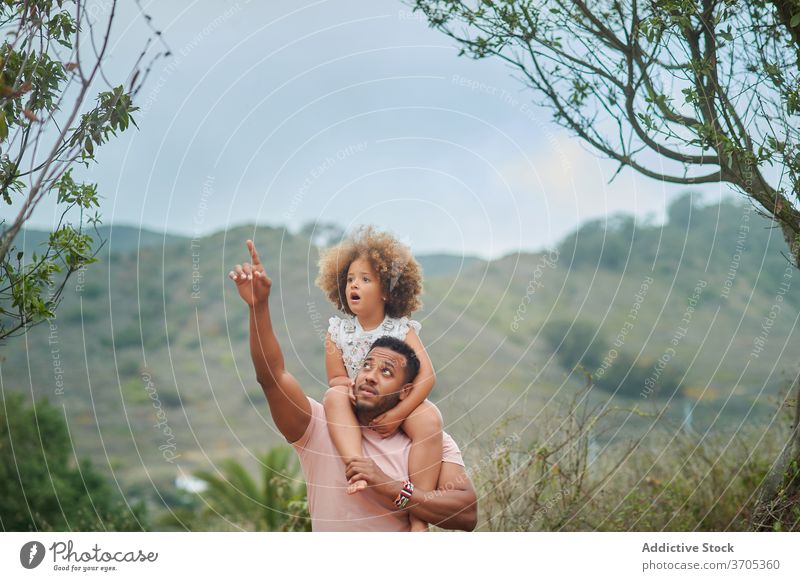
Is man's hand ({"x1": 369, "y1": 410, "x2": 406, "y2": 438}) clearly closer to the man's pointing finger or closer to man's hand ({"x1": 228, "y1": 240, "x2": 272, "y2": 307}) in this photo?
man's hand ({"x1": 228, "y1": 240, "x2": 272, "y2": 307})

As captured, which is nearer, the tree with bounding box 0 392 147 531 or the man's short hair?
the man's short hair

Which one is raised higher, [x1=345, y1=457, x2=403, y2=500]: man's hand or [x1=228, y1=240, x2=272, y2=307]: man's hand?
[x1=228, y1=240, x2=272, y2=307]: man's hand

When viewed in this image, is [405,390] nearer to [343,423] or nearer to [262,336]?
[343,423]

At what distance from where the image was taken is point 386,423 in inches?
175

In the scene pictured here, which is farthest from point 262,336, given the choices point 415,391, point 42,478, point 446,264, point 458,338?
point 458,338

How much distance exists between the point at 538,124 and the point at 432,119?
0.76m

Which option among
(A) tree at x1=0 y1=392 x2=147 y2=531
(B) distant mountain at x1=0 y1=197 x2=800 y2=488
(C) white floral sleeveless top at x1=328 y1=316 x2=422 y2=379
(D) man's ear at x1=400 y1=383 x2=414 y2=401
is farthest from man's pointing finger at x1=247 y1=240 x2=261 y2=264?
(B) distant mountain at x1=0 y1=197 x2=800 y2=488

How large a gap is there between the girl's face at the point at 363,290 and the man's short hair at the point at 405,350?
19 cm

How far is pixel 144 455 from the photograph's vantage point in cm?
2703

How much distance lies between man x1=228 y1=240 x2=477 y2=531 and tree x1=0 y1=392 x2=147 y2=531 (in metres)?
6.58

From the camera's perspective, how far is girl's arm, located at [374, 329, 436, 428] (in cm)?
443

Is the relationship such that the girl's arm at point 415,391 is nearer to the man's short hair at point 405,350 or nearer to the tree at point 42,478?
the man's short hair at point 405,350
